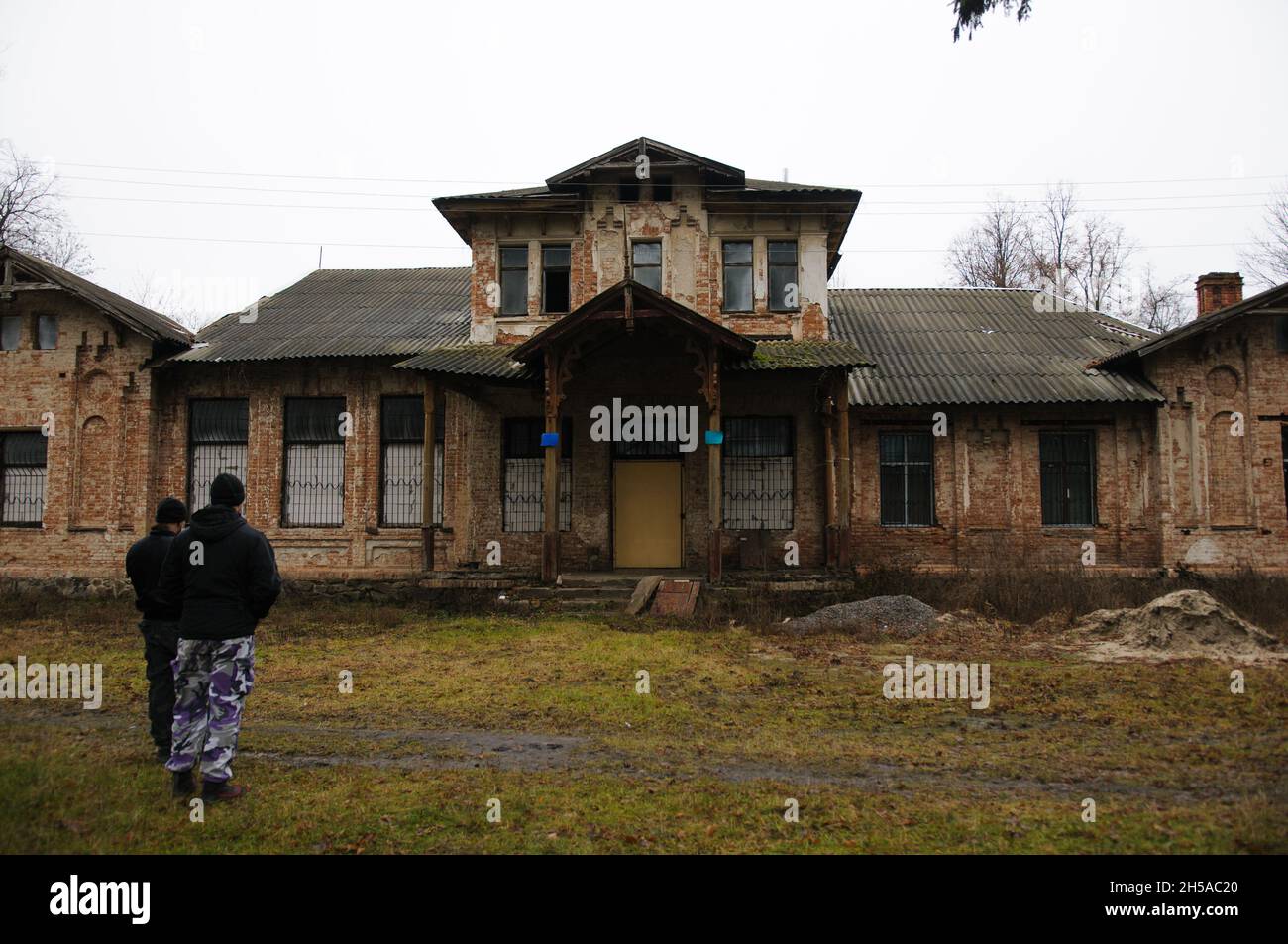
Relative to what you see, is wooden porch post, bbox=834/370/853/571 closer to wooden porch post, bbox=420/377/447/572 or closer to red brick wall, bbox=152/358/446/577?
wooden porch post, bbox=420/377/447/572

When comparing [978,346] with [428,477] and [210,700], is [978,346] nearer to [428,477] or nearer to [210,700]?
[428,477]

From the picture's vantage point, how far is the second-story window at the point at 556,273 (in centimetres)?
1641

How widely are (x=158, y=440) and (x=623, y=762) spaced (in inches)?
611

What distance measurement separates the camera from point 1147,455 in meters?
16.2

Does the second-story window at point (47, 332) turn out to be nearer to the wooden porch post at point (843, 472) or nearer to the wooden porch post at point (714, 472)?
the wooden porch post at point (714, 472)

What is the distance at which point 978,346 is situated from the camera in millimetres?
17953

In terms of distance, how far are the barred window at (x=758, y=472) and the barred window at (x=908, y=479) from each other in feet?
7.30

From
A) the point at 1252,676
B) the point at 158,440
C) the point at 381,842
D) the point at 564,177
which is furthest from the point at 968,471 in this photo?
the point at 158,440

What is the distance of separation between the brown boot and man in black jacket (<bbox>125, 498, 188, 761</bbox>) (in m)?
1.02

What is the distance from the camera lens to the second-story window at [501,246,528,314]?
16.5 meters

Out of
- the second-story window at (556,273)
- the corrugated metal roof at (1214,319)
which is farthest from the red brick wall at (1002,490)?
the second-story window at (556,273)

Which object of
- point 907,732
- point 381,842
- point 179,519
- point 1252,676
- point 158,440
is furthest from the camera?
point 158,440

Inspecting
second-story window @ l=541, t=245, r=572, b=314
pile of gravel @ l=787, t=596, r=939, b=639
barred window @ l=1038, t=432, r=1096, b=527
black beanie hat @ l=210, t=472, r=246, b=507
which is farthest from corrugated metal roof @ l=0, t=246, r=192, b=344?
barred window @ l=1038, t=432, r=1096, b=527
